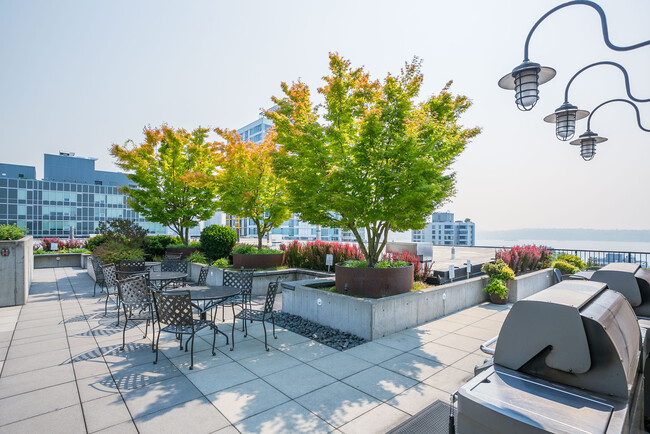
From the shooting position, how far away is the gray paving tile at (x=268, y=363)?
4074mm

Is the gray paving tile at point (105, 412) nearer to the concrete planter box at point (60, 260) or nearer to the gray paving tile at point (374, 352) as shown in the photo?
the gray paving tile at point (374, 352)

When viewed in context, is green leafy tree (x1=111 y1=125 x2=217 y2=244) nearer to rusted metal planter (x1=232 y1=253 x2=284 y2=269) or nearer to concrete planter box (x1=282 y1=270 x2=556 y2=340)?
rusted metal planter (x1=232 y1=253 x2=284 y2=269)

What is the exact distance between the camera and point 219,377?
3855 mm

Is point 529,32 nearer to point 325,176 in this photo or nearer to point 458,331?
point 325,176

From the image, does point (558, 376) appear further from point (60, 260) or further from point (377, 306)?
point (60, 260)

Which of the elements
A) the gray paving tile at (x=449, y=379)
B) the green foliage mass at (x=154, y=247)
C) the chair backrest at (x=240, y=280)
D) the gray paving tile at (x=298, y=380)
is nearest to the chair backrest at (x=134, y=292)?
the chair backrest at (x=240, y=280)

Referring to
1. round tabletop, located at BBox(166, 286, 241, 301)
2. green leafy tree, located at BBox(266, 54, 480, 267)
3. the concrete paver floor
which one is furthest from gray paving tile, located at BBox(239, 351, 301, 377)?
green leafy tree, located at BBox(266, 54, 480, 267)

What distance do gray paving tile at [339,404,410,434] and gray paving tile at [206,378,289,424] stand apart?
2.61ft

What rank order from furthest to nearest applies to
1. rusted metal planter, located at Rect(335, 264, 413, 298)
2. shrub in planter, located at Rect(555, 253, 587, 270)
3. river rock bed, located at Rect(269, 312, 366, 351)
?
shrub in planter, located at Rect(555, 253, 587, 270)
rusted metal planter, located at Rect(335, 264, 413, 298)
river rock bed, located at Rect(269, 312, 366, 351)

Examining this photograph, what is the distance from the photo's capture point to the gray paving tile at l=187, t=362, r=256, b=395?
11.9 ft

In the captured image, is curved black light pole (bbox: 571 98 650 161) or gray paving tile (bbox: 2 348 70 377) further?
curved black light pole (bbox: 571 98 650 161)

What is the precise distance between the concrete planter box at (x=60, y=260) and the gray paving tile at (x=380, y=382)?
53.0 feet

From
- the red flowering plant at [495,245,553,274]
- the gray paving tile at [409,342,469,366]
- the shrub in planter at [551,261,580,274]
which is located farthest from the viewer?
the shrub in planter at [551,261,580,274]

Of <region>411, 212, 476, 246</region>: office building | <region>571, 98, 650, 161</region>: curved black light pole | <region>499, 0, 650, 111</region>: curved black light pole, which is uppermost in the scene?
<region>499, 0, 650, 111</region>: curved black light pole
